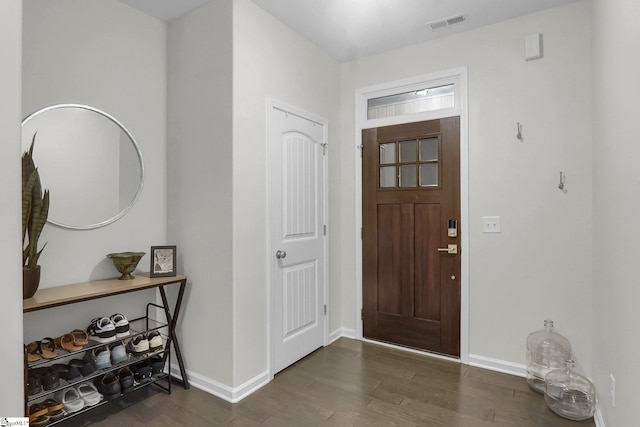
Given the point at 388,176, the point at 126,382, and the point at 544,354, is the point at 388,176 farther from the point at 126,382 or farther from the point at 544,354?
the point at 126,382

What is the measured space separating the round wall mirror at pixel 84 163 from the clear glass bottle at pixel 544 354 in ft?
10.0

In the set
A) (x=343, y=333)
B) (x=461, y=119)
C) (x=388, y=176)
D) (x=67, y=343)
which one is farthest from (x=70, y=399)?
(x=461, y=119)

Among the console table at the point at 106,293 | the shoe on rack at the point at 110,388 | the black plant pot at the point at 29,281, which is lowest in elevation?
the shoe on rack at the point at 110,388

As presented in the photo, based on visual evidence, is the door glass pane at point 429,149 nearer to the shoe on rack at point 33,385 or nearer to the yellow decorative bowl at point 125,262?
the yellow decorative bowl at point 125,262

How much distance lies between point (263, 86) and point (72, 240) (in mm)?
1612

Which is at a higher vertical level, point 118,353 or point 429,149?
→ point 429,149

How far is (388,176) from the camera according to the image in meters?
3.30

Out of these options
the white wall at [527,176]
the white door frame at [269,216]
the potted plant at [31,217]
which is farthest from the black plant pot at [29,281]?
the white wall at [527,176]

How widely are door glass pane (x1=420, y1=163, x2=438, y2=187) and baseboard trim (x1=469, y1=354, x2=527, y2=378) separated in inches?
56.9

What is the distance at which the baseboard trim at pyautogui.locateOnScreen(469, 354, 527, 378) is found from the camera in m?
2.71

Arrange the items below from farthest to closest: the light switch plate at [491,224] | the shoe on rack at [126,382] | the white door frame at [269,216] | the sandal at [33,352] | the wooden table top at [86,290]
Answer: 1. the light switch plate at [491,224]
2. the white door frame at [269,216]
3. the shoe on rack at [126,382]
4. the sandal at [33,352]
5. the wooden table top at [86,290]

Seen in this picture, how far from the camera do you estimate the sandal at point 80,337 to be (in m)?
2.09

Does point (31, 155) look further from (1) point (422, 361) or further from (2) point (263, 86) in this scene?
(1) point (422, 361)

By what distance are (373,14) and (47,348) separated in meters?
3.00
